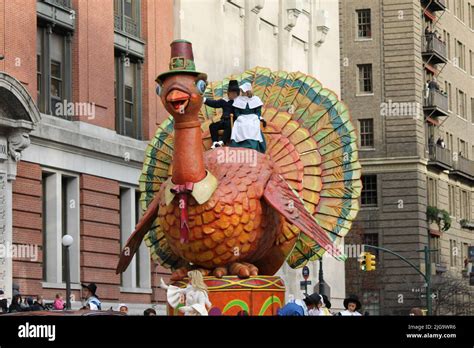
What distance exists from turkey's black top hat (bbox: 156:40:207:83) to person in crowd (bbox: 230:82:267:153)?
6.89ft

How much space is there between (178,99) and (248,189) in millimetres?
2018

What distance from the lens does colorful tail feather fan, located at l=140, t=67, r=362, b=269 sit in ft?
77.6

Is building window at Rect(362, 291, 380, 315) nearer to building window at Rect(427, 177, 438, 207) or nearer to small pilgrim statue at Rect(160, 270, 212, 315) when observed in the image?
building window at Rect(427, 177, 438, 207)

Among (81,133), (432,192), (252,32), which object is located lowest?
(81,133)

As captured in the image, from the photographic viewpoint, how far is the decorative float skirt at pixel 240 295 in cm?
2075

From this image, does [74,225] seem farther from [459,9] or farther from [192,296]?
[459,9]

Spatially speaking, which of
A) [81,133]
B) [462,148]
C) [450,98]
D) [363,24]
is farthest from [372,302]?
[81,133]

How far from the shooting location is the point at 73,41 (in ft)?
129

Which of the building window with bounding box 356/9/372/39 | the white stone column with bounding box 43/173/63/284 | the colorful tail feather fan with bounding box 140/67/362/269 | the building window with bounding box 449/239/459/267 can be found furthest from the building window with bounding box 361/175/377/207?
the colorful tail feather fan with bounding box 140/67/362/269

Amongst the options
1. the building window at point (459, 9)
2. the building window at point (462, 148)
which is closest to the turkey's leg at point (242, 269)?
the building window at point (462, 148)

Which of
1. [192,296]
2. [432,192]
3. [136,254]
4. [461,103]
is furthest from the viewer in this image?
[461,103]

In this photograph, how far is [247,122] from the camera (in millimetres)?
22391

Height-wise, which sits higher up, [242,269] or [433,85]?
[433,85]
